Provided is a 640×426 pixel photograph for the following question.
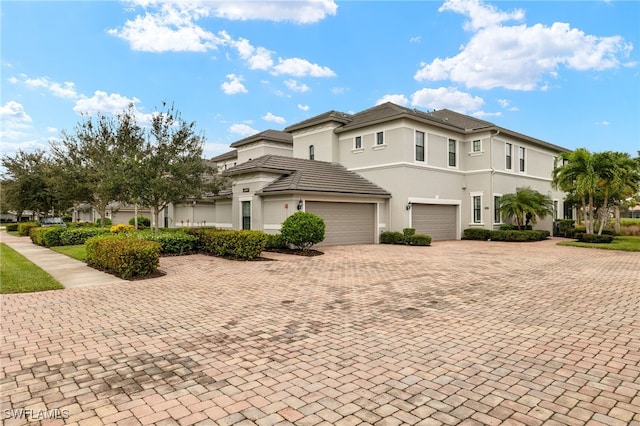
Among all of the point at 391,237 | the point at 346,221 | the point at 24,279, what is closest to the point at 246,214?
the point at 346,221

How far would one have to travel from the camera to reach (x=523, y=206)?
880 inches

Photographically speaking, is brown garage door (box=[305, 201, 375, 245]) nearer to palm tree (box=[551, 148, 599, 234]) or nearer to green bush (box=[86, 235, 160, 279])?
green bush (box=[86, 235, 160, 279])

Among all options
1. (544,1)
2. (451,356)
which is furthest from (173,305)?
(544,1)

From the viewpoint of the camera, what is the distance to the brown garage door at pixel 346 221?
19.0 meters

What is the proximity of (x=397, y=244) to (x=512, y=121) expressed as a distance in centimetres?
1629

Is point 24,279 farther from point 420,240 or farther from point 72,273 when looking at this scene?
point 420,240

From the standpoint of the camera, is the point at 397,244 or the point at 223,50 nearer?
the point at 223,50

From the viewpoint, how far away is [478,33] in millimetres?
16891

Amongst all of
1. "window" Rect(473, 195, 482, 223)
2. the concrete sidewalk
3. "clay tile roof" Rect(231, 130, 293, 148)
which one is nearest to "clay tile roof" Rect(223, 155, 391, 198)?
"window" Rect(473, 195, 482, 223)

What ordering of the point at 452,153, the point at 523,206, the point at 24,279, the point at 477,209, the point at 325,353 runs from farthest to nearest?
the point at 477,209 → the point at 452,153 → the point at 523,206 → the point at 24,279 → the point at 325,353

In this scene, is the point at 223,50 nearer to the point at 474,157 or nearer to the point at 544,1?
the point at 544,1

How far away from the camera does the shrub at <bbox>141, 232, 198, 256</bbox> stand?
14492 mm

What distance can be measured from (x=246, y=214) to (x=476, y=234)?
564 inches

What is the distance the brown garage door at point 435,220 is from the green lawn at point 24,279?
57.3ft
